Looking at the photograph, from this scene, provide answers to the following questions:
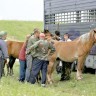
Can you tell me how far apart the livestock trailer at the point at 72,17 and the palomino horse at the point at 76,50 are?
106cm

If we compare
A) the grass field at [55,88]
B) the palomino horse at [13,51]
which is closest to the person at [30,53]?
the grass field at [55,88]

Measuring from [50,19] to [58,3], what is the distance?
3.05ft

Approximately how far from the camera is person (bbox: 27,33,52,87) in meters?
12.8

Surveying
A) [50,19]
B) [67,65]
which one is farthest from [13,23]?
[67,65]

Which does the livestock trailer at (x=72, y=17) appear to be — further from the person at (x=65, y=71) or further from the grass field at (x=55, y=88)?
the grass field at (x=55, y=88)

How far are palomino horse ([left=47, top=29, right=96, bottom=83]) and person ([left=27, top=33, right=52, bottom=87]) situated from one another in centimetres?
102

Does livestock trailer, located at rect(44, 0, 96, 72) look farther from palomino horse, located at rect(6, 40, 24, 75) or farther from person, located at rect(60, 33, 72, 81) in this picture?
palomino horse, located at rect(6, 40, 24, 75)

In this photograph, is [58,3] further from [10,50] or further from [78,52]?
[78,52]

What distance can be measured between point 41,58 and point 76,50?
1710 millimetres

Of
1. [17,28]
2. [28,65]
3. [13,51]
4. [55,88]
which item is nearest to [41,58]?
[28,65]

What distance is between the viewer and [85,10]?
16016 mm

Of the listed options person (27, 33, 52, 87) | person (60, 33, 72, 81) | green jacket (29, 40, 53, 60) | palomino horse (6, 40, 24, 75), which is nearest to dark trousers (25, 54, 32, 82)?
person (27, 33, 52, 87)

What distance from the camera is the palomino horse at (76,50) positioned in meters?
13.8

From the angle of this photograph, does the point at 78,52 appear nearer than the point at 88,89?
No
